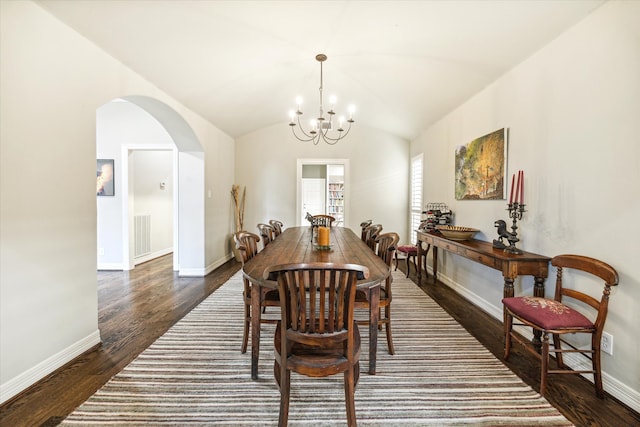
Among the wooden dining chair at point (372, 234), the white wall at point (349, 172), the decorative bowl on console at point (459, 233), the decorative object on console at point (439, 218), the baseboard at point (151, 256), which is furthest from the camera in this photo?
the white wall at point (349, 172)

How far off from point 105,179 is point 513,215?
5.66 metres

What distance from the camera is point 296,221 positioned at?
5793mm

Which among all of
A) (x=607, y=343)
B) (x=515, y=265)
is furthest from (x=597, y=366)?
(x=515, y=265)

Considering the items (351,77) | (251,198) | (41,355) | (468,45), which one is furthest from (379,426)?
(251,198)

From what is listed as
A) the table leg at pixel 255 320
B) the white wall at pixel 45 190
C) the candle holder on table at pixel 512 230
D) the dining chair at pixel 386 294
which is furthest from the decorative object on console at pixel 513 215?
the white wall at pixel 45 190

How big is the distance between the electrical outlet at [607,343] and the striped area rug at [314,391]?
56 centimetres

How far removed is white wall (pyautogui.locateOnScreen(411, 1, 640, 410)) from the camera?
65.9 inches

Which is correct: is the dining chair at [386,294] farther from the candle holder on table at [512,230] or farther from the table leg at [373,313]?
the candle holder on table at [512,230]

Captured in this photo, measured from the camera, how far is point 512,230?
2543mm

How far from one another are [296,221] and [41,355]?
423 centimetres

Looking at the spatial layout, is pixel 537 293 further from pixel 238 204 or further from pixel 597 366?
pixel 238 204

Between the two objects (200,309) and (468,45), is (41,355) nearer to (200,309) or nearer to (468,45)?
(200,309)

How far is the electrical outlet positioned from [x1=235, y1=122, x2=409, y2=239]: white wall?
3.99 m

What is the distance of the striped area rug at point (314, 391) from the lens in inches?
60.4
